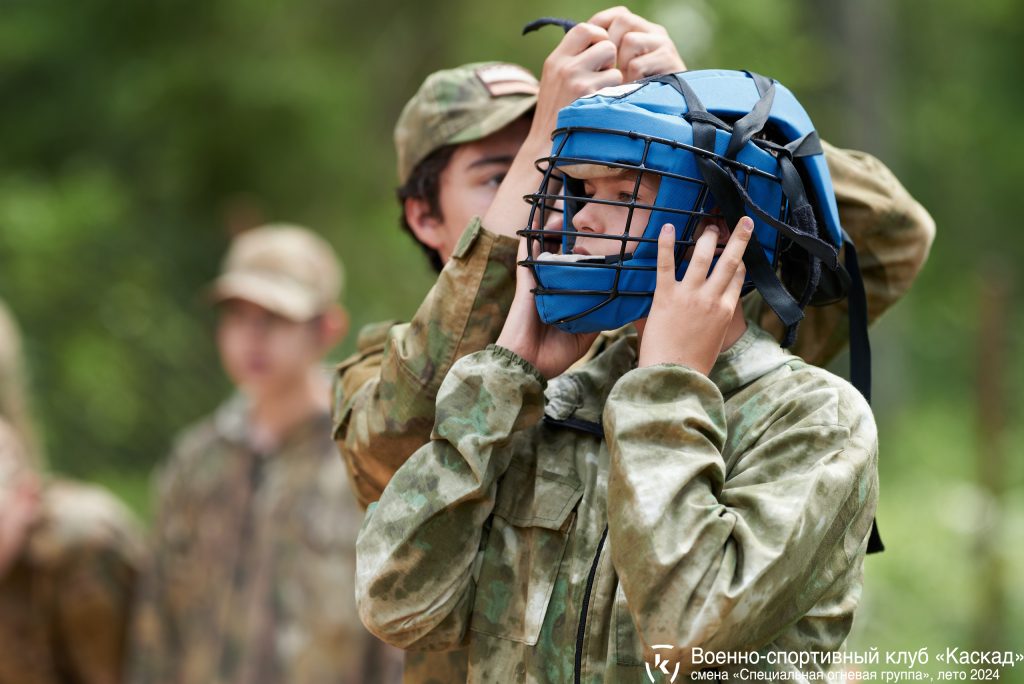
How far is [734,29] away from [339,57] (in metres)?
3.50

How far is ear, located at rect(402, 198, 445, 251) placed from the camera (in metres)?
3.29

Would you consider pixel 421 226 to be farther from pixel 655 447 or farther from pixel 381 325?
pixel 655 447

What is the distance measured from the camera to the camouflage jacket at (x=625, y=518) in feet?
6.63

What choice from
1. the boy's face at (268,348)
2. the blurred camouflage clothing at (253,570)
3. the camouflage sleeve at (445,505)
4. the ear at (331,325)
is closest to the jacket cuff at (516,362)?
the camouflage sleeve at (445,505)

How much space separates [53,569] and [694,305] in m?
4.37

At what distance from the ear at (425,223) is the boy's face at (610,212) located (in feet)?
3.14

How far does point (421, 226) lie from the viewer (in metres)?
3.33

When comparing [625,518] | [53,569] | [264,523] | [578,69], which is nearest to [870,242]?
[578,69]

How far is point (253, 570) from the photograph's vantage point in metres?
5.82

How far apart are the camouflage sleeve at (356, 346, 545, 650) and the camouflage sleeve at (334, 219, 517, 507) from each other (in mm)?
242

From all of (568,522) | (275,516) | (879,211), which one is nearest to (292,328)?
(275,516)

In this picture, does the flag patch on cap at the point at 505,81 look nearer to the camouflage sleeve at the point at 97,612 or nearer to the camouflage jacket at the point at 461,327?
the camouflage jacket at the point at 461,327

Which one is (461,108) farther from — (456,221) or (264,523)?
(264,523)

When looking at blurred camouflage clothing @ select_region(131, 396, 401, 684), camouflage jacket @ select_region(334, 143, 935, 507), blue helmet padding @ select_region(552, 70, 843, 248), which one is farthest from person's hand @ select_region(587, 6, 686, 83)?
blurred camouflage clothing @ select_region(131, 396, 401, 684)
